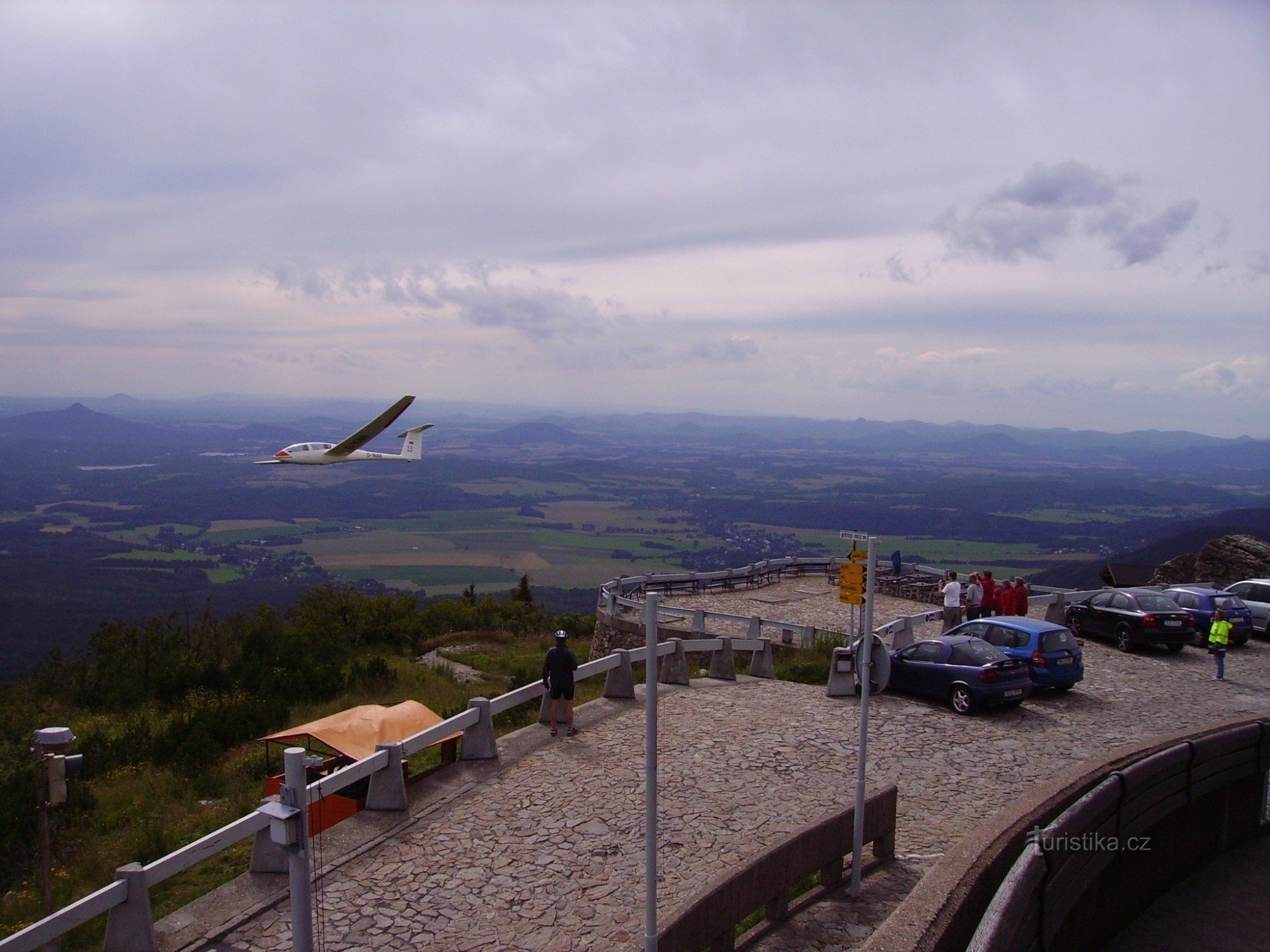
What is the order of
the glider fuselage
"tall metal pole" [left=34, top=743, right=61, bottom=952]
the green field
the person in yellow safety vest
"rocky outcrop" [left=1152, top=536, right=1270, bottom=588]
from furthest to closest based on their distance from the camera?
the green field → "rocky outcrop" [left=1152, top=536, right=1270, bottom=588] → the glider fuselage → the person in yellow safety vest → "tall metal pole" [left=34, top=743, right=61, bottom=952]

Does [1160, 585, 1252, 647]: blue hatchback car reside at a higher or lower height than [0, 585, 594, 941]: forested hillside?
higher

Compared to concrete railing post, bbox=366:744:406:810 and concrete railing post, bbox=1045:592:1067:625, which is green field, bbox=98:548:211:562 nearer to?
concrete railing post, bbox=1045:592:1067:625

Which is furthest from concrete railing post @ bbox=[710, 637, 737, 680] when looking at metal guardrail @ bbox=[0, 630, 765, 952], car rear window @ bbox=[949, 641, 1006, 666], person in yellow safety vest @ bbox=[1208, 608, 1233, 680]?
person in yellow safety vest @ bbox=[1208, 608, 1233, 680]

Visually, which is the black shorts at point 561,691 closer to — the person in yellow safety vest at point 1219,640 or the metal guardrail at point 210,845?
the metal guardrail at point 210,845

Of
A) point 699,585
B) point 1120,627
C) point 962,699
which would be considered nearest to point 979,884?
point 962,699

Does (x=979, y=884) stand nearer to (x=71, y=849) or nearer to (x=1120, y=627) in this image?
(x=71, y=849)

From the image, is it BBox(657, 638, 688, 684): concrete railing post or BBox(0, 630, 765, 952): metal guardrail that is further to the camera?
BBox(657, 638, 688, 684): concrete railing post
